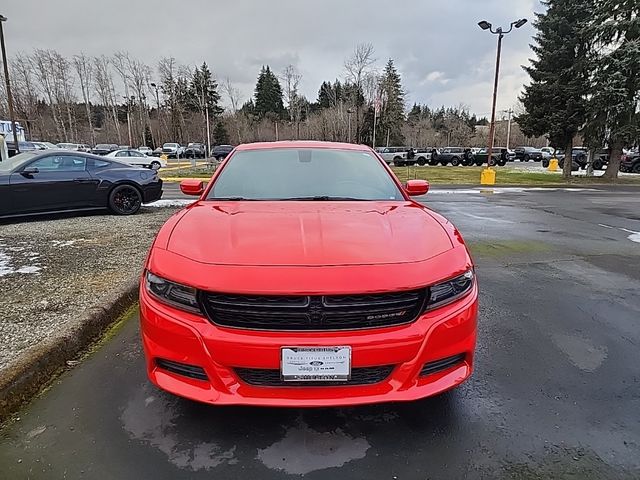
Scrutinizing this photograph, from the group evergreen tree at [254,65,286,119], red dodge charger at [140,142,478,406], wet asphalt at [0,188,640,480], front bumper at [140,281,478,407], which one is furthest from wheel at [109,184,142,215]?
evergreen tree at [254,65,286,119]

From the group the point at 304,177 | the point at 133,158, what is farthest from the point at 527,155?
the point at 304,177

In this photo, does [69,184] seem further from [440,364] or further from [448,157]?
[448,157]

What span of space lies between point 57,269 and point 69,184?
3.96 metres

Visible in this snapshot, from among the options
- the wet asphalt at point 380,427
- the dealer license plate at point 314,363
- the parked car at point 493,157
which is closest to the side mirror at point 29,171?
the wet asphalt at point 380,427

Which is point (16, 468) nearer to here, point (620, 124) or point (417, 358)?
point (417, 358)

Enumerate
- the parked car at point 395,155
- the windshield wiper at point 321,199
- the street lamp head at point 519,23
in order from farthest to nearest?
the parked car at point 395,155
the street lamp head at point 519,23
the windshield wiper at point 321,199

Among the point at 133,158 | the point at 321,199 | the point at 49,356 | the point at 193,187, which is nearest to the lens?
the point at 49,356

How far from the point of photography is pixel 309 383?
1.95 meters

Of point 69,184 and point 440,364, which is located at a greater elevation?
point 69,184

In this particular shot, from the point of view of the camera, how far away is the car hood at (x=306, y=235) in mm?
2082

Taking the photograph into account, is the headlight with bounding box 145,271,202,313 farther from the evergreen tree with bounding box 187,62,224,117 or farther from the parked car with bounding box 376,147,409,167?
the evergreen tree with bounding box 187,62,224,117

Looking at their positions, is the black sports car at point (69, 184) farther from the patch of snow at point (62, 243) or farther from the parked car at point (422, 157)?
the parked car at point (422, 157)

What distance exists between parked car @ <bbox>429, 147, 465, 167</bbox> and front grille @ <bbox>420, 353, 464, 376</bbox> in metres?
38.4

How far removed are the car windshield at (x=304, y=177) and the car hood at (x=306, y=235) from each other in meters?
0.29
